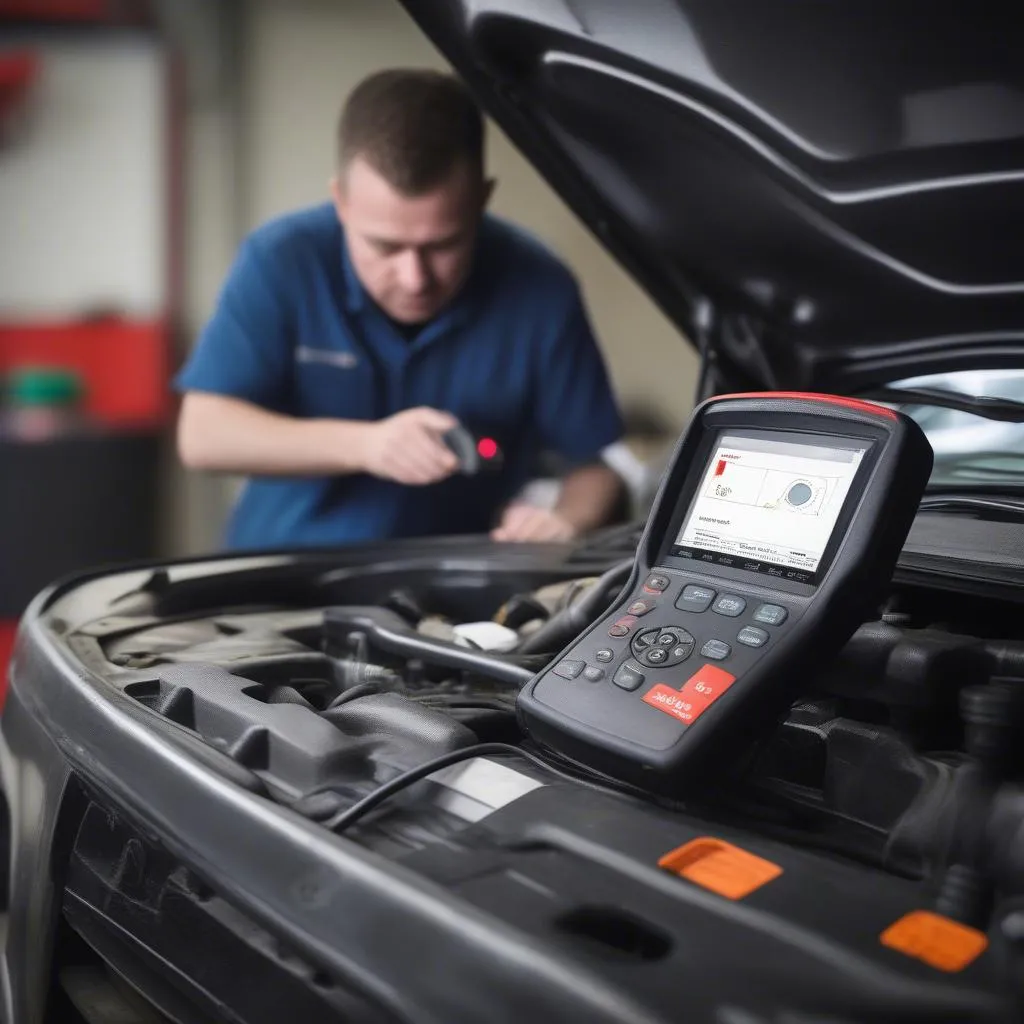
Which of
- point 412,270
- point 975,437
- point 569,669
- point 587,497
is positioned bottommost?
point 587,497

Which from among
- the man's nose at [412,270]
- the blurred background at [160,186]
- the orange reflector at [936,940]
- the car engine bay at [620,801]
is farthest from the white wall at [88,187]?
the orange reflector at [936,940]

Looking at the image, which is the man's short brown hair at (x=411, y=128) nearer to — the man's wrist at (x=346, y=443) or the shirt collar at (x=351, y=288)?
the shirt collar at (x=351, y=288)

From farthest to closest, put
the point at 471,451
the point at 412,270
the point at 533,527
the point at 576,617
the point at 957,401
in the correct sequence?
the point at 412,270
the point at 533,527
the point at 471,451
the point at 957,401
the point at 576,617

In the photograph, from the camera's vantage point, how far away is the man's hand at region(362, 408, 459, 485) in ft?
4.09

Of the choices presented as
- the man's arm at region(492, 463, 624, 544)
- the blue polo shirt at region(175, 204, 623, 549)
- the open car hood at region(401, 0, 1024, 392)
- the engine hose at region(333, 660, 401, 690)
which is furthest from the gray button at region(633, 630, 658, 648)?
the blue polo shirt at region(175, 204, 623, 549)

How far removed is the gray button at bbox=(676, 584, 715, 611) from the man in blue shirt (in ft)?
2.26

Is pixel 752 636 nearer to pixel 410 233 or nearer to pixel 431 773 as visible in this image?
pixel 431 773

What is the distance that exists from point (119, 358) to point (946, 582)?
3.26m

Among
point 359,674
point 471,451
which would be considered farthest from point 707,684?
point 471,451

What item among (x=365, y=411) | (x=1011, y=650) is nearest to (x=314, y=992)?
(x=1011, y=650)

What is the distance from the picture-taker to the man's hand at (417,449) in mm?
1248

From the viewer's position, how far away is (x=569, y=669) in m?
0.62

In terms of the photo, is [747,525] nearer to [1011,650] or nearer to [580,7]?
[1011,650]

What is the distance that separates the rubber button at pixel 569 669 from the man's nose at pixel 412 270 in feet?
2.95
